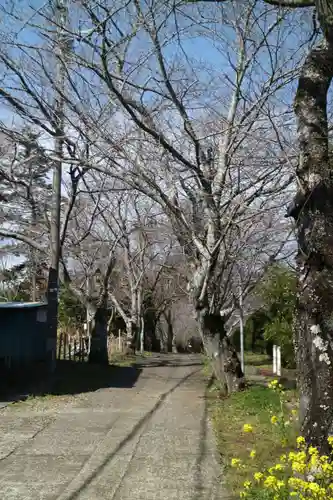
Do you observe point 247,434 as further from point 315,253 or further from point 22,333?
point 22,333

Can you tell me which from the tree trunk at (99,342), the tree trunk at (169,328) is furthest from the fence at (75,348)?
the tree trunk at (169,328)

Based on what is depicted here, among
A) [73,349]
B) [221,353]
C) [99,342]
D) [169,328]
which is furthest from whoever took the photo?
[169,328]

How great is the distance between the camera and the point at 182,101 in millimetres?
12203

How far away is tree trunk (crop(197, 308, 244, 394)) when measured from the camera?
1473 centimetres

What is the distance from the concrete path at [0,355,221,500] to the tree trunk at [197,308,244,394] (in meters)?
1.15

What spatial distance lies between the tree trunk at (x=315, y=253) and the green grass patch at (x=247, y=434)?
134cm

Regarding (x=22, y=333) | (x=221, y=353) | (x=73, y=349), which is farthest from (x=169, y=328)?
(x=221, y=353)

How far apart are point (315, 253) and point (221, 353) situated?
9112mm

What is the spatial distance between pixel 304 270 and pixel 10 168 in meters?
12.9

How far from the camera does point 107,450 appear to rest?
27.5 ft

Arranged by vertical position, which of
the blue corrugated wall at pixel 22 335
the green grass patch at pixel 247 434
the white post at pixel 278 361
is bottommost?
the green grass patch at pixel 247 434

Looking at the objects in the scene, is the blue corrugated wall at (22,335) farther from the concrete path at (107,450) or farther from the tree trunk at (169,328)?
the tree trunk at (169,328)

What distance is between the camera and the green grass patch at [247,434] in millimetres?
7314

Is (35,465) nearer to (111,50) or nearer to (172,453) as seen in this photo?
(172,453)
